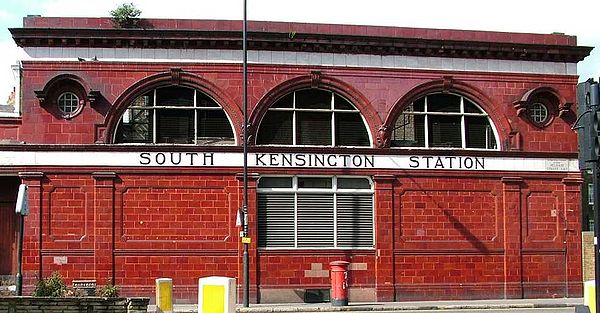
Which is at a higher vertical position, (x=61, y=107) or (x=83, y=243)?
(x=61, y=107)

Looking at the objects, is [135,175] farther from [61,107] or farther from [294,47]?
[294,47]

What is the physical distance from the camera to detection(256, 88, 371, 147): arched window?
28953 millimetres

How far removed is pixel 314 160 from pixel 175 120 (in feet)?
15.0

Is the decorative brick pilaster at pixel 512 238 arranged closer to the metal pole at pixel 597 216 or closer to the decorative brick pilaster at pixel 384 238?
the decorative brick pilaster at pixel 384 238

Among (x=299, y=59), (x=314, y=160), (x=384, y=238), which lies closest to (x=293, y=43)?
(x=299, y=59)

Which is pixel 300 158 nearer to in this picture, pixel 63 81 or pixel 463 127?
pixel 463 127

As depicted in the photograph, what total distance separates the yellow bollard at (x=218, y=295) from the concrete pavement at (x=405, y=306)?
8449 millimetres

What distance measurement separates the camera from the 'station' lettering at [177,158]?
28.0 meters

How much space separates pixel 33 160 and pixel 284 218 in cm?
794

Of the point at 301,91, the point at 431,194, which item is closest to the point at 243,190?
the point at 301,91

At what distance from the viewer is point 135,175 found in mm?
27984

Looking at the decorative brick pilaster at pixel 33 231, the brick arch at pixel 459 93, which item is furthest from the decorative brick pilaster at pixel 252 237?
the decorative brick pilaster at pixel 33 231

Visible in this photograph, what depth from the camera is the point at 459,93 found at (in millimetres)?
30078

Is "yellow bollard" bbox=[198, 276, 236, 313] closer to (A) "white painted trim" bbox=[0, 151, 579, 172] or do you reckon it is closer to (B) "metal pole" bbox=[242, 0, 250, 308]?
(B) "metal pole" bbox=[242, 0, 250, 308]
